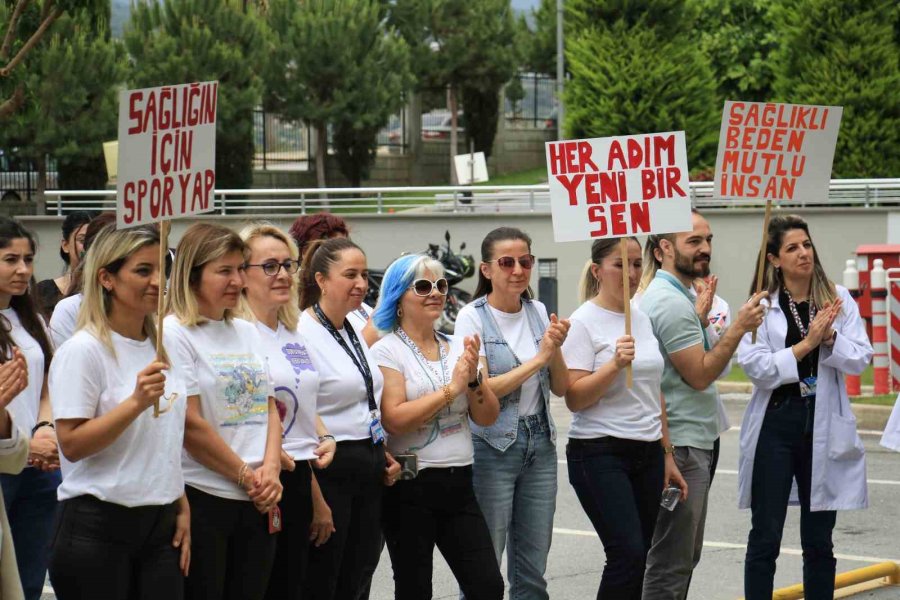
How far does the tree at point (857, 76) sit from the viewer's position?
31.5 m

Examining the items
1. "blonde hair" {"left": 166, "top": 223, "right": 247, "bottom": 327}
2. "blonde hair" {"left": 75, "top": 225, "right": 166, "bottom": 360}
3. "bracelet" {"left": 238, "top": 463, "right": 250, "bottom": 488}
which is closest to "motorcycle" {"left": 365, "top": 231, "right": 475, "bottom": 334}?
"blonde hair" {"left": 166, "top": 223, "right": 247, "bottom": 327}

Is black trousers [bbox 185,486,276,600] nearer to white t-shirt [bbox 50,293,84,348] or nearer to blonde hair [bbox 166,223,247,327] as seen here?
blonde hair [bbox 166,223,247,327]

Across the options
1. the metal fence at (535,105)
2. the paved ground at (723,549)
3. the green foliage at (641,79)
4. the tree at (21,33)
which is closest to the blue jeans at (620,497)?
the paved ground at (723,549)

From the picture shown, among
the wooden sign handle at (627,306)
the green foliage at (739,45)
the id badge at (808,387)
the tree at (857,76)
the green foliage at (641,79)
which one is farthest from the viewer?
the green foliage at (739,45)

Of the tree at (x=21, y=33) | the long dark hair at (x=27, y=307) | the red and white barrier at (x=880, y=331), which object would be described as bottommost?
the red and white barrier at (x=880, y=331)

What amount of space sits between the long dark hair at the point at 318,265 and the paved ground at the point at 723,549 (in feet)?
7.16

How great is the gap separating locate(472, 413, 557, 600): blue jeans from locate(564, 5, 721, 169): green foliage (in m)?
28.7

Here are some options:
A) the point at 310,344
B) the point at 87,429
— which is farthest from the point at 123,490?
the point at 310,344

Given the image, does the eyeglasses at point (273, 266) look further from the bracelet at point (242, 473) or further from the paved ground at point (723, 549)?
the paved ground at point (723, 549)

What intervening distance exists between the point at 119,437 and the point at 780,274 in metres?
3.44

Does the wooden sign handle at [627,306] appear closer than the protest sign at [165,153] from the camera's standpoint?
No

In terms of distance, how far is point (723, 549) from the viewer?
853 cm

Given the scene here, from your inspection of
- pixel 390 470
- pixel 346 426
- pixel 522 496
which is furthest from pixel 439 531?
pixel 346 426

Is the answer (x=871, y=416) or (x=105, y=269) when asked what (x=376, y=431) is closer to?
(x=105, y=269)
